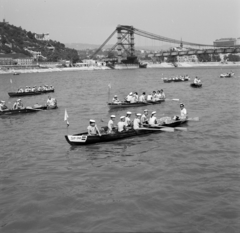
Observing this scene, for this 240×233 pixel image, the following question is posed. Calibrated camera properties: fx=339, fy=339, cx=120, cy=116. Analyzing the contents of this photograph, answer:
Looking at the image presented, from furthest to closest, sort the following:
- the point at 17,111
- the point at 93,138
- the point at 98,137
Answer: the point at 17,111 → the point at 98,137 → the point at 93,138

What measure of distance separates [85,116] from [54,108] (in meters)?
5.07

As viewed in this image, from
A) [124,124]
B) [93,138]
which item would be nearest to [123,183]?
[93,138]

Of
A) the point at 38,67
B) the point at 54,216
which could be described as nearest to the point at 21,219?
the point at 54,216

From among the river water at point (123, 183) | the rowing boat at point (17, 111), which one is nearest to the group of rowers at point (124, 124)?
the river water at point (123, 183)

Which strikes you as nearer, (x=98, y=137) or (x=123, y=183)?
(x=123, y=183)

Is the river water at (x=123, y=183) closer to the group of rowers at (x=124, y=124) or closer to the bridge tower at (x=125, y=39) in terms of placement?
the group of rowers at (x=124, y=124)

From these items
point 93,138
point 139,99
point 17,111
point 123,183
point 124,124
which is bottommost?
point 123,183

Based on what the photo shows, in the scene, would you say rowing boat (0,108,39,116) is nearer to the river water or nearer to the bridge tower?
the river water

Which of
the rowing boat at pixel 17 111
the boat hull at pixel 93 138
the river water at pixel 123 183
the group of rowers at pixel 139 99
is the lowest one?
the river water at pixel 123 183

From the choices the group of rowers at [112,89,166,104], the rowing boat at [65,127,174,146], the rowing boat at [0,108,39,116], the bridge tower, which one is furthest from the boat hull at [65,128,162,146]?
the bridge tower

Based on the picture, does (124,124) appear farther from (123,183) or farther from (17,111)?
(17,111)

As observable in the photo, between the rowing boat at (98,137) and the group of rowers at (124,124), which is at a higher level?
the group of rowers at (124,124)

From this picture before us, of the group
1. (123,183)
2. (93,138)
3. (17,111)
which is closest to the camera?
(123,183)

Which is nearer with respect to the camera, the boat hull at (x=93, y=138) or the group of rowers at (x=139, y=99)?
the boat hull at (x=93, y=138)
